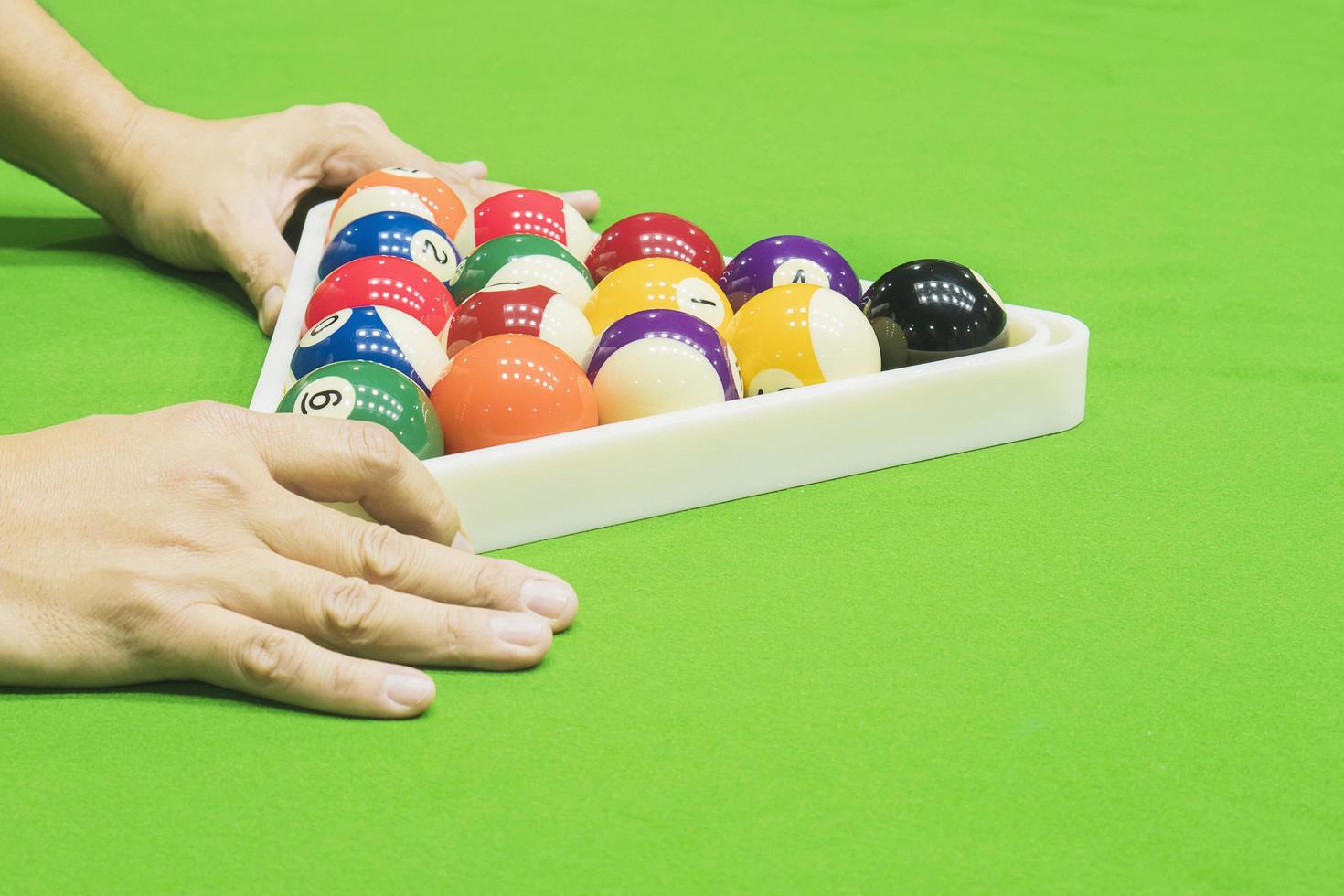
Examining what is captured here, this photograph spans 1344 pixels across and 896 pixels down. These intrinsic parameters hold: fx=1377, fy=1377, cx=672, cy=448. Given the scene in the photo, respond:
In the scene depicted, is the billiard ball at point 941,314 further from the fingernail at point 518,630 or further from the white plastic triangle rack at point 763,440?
the fingernail at point 518,630

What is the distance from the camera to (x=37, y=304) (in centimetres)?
219

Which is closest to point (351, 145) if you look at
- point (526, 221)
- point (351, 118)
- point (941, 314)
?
point (351, 118)

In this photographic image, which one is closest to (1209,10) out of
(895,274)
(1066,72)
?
(1066,72)

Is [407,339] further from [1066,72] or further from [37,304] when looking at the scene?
[1066,72]

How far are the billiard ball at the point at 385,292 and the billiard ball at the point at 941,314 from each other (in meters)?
0.61

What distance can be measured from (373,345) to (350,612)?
58cm

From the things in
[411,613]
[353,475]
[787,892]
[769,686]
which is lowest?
[787,892]

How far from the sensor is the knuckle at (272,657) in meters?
1.19

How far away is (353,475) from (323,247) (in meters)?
1.11

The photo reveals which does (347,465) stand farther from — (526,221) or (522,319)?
(526,221)

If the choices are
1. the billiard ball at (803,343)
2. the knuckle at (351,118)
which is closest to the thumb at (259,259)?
the knuckle at (351,118)

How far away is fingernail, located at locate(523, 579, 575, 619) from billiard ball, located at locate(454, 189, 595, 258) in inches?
38.2

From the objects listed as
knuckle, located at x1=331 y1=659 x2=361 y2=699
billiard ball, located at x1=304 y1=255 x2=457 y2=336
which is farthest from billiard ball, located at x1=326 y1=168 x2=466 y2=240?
knuckle, located at x1=331 y1=659 x2=361 y2=699

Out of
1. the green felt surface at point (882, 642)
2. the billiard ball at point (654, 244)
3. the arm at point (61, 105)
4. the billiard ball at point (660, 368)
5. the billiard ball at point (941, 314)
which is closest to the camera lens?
the green felt surface at point (882, 642)
